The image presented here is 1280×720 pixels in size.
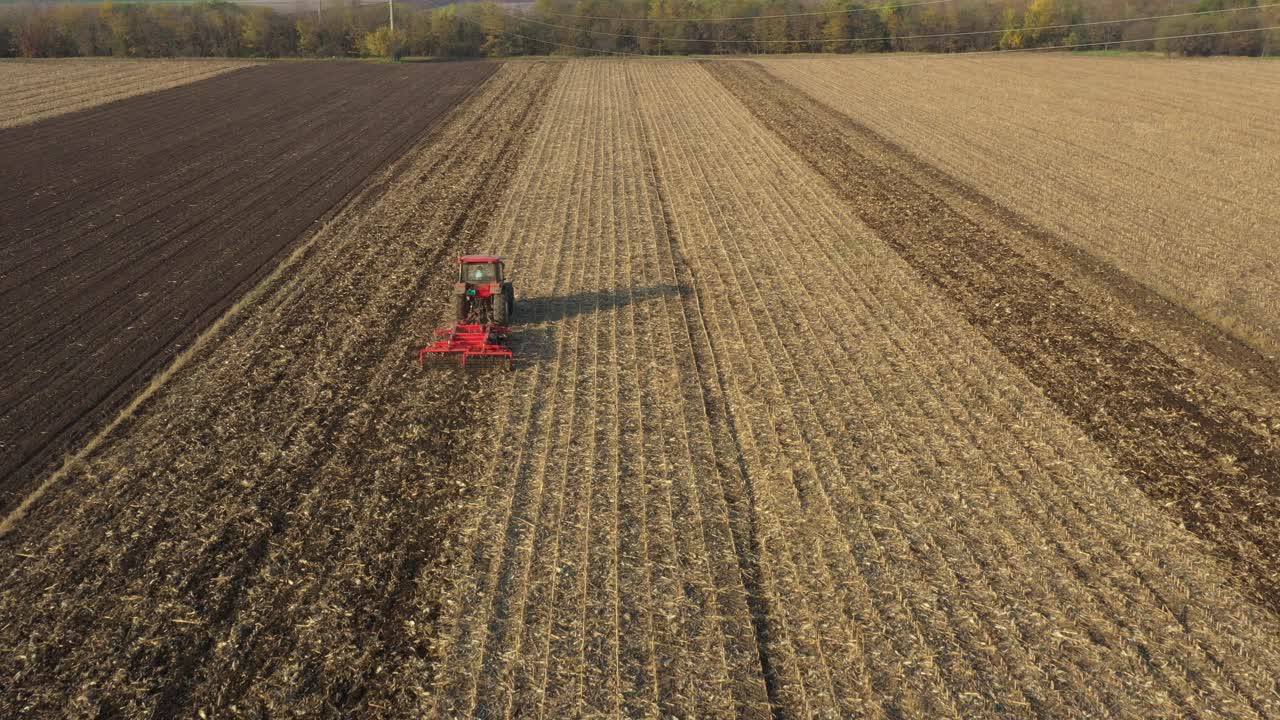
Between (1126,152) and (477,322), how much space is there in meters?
30.0

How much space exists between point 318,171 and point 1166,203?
2850 centimetres

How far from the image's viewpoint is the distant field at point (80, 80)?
41.5 metres

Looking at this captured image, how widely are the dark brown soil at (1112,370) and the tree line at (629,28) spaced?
6245 cm

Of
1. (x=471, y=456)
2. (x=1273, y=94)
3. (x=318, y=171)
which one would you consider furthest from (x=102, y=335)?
(x=1273, y=94)

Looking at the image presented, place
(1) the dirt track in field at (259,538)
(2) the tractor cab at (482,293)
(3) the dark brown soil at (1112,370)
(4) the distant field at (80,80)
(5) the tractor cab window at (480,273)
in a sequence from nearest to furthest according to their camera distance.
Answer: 1. (1) the dirt track in field at (259,538)
2. (3) the dark brown soil at (1112,370)
3. (2) the tractor cab at (482,293)
4. (5) the tractor cab window at (480,273)
5. (4) the distant field at (80,80)

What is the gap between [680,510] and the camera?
10.9 metres

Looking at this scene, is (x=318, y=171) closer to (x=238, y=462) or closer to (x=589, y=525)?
(x=238, y=462)

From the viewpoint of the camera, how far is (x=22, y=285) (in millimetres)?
18156

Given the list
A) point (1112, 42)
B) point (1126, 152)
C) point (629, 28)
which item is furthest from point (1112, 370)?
point (1112, 42)

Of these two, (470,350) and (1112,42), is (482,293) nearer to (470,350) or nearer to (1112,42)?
(470,350)

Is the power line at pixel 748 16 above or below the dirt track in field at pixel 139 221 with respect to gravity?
above

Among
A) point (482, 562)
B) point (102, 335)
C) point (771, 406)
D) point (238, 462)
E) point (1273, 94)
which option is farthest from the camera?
point (1273, 94)

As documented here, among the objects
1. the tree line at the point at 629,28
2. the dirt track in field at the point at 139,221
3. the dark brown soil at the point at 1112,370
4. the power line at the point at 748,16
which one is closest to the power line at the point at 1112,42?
the tree line at the point at 629,28

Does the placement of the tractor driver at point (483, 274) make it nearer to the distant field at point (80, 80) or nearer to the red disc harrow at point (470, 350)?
the red disc harrow at point (470, 350)
